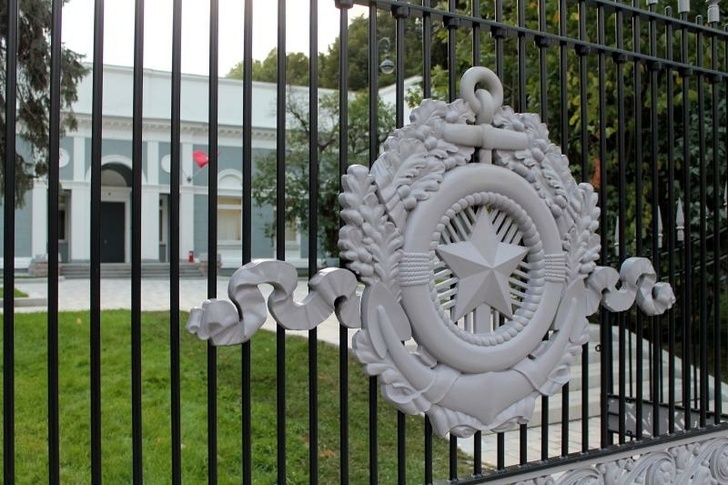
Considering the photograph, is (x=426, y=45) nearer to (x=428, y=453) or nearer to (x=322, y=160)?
(x=428, y=453)

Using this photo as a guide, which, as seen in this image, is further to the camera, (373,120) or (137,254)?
(373,120)

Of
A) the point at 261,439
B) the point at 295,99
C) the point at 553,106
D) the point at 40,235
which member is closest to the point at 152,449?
the point at 261,439

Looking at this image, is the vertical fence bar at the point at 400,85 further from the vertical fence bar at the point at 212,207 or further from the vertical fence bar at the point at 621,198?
the vertical fence bar at the point at 621,198

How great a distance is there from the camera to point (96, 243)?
172 cm

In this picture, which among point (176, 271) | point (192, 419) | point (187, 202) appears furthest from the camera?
point (187, 202)

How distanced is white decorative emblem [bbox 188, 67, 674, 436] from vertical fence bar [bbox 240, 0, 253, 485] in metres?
0.11

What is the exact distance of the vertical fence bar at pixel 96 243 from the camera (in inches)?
65.8

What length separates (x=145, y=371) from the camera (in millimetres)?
6102

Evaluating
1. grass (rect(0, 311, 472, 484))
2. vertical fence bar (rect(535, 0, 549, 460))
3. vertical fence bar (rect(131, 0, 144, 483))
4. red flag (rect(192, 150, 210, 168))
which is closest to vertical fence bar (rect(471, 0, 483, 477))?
vertical fence bar (rect(535, 0, 549, 460))

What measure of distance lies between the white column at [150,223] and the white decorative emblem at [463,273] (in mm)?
19461

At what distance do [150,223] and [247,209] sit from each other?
2110 centimetres

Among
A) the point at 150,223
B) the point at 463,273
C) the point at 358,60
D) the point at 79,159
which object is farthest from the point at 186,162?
the point at 463,273

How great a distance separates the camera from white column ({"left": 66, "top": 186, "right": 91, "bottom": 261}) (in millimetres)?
20250

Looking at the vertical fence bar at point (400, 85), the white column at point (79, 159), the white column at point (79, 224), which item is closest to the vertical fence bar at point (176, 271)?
the vertical fence bar at point (400, 85)
